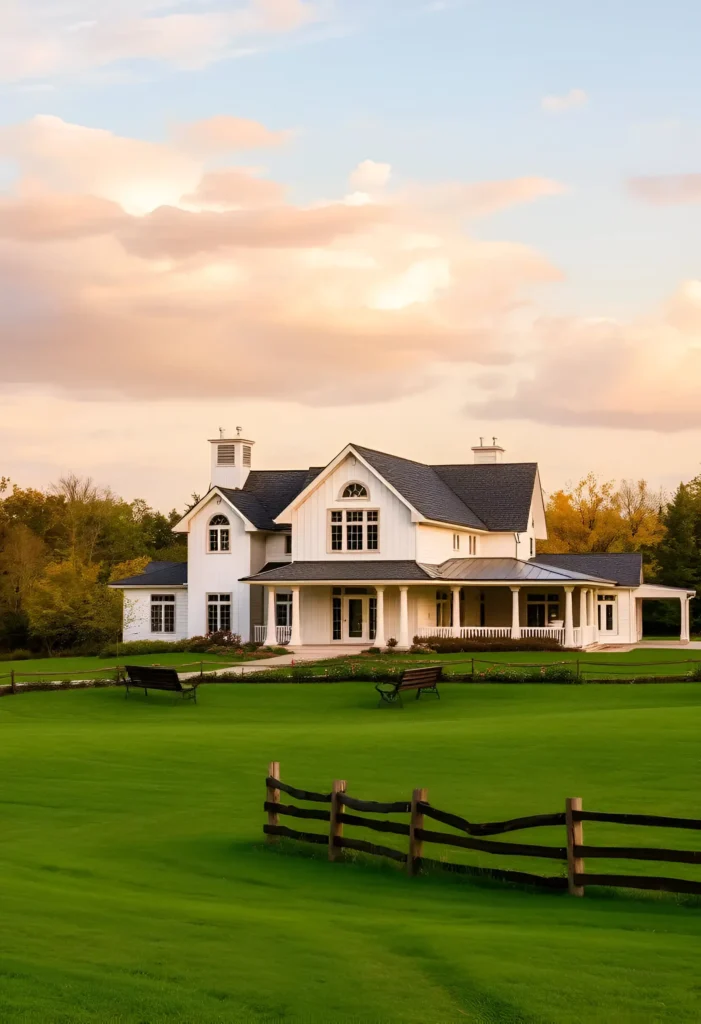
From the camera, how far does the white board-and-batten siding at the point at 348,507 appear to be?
55531mm

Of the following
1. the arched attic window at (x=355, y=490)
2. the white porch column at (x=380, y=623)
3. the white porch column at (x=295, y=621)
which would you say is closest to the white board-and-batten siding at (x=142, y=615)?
the white porch column at (x=295, y=621)

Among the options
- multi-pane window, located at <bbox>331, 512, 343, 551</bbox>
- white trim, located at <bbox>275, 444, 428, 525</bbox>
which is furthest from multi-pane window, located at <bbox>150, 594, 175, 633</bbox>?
multi-pane window, located at <bbox>331, 512, 343, 551</bbox>

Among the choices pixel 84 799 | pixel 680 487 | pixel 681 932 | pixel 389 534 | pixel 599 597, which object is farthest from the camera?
pixel 680 487

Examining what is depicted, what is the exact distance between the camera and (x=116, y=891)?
13.3m

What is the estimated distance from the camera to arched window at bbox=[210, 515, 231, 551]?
196ft

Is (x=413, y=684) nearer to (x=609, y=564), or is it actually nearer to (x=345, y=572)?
(x=345, y=572)

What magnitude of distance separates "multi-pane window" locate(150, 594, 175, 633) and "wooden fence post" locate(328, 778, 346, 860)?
153 feet

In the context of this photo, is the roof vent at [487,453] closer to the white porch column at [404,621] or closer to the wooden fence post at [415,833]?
the white porch column at [404,621]

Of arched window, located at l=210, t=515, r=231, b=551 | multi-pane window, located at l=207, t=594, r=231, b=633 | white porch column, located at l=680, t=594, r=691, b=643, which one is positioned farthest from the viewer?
white porch column, located at l=680, t=594, r=691, b=643

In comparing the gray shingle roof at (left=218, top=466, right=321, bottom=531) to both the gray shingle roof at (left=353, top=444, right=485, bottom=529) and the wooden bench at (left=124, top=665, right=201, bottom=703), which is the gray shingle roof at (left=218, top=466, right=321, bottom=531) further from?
the wooden bench at (left=124, top=665, right=201, bottom=703)

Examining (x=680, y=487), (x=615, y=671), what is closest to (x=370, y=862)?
(x=615, y=671)

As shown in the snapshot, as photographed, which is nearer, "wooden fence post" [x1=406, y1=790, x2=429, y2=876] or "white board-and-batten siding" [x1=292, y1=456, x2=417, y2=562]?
Result: "wooden fence post" [x1=406, y1=790, x2=429, y2=876]

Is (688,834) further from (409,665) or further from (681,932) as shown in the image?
(409,665)

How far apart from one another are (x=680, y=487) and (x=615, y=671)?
1732 inches
